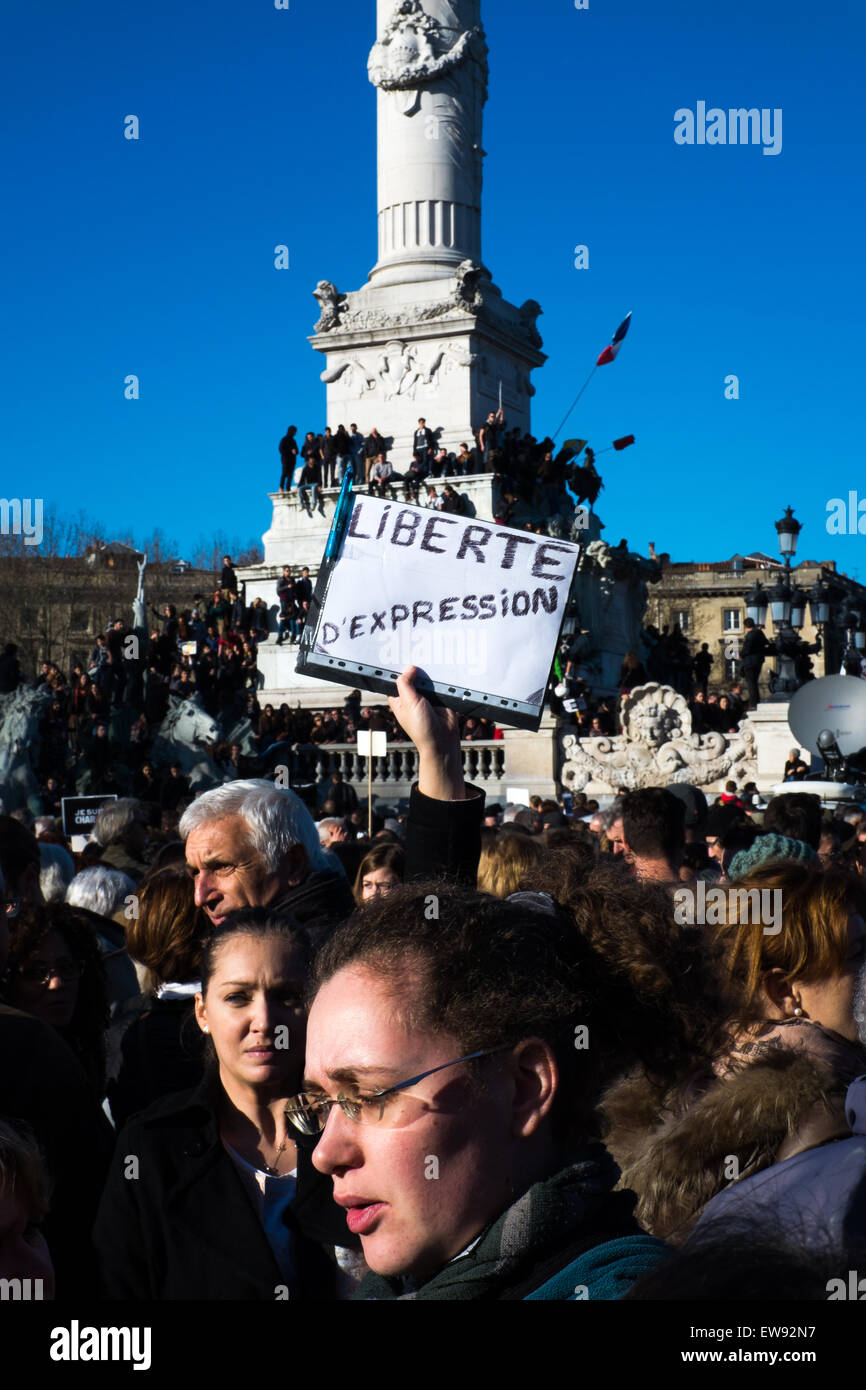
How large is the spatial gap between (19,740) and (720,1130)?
22306mm

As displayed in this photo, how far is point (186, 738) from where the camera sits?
86.4 feet

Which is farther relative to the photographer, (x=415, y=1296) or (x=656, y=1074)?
(x=656, y=1074)

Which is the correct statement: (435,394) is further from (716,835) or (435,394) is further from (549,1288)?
(549,1288)

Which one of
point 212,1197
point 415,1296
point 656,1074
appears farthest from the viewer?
point 212,1197

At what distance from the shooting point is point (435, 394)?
1460 inches

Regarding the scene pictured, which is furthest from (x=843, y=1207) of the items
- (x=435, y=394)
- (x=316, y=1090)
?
→ (x=435, y=394)

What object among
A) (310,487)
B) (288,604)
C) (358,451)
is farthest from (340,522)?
(310,487)

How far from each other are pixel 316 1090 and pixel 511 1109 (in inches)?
10.8

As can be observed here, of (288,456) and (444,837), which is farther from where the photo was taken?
(288,456)

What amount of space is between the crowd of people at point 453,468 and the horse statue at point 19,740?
35.3 ft

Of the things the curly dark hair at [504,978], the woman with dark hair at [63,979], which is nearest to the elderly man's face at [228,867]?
the woman with dark hair at [63,979]

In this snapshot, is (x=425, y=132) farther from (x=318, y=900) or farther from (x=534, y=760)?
(x=318, y=900)

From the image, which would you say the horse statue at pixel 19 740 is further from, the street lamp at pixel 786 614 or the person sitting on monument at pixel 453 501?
the street lamp at pixel 786 614

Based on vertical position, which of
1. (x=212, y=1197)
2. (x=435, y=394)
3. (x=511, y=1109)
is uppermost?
(x=435, y=394)
